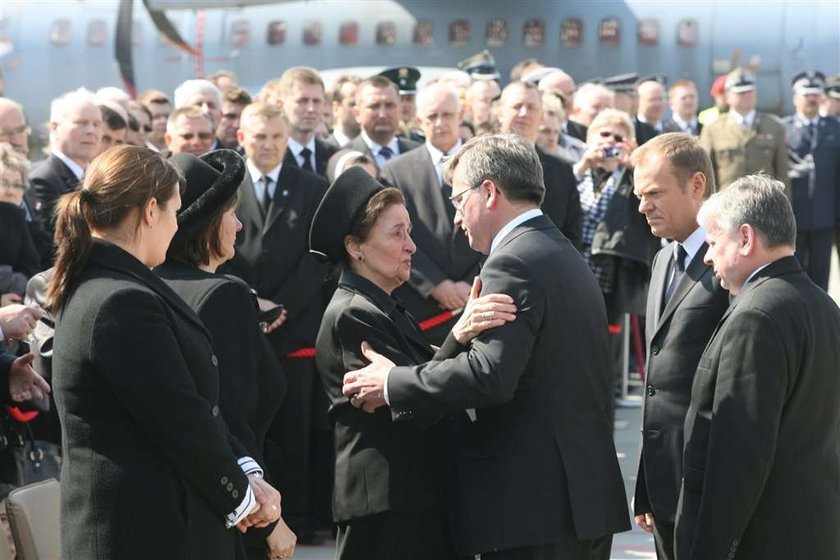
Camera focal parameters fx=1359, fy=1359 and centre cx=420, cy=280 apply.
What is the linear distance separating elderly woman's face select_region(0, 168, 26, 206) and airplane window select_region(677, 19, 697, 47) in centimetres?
1669

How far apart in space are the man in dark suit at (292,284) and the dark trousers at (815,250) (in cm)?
762

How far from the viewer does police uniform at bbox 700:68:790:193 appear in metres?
13.1

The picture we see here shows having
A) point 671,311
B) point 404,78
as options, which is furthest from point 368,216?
point 404,78

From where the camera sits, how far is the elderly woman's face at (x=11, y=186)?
6.80 m

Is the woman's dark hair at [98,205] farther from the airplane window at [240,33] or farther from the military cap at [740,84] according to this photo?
the airplane window at [240,33]

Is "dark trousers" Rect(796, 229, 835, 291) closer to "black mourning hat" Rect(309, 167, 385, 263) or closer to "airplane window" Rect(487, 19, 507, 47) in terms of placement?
"black mourning hat" Rect(309, 167, 385, 263)

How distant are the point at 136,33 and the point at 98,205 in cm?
2108

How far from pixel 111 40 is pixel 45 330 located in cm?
1947

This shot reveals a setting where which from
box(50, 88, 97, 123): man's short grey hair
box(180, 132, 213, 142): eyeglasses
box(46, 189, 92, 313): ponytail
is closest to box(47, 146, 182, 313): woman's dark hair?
box(46, 189, 92, 313): ponytail

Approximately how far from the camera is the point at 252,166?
754 cm

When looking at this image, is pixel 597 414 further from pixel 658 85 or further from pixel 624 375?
pixel 658 85

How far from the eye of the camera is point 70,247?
361cm

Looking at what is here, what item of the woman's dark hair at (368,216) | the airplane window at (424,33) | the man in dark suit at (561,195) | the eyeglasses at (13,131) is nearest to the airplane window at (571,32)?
the airplane window at (424,33)

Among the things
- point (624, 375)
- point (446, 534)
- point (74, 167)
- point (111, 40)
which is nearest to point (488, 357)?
point (446, 534)
